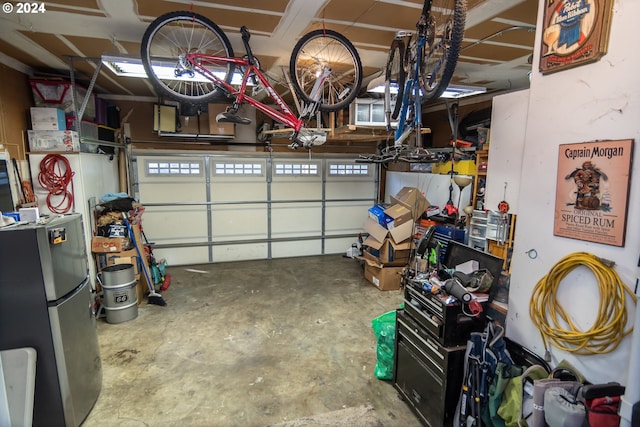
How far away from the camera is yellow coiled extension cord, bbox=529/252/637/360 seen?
4.56 feet

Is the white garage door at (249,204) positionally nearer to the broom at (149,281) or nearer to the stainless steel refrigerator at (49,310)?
the broom at (149,281)

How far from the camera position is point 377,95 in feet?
13.9

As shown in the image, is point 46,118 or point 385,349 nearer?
point 385,349

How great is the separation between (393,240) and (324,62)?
2.56m

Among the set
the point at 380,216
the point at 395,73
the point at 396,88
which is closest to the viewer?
the point at 395,73

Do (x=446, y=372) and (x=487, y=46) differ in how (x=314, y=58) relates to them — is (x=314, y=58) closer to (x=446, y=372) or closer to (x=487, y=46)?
(x=487, y=46)

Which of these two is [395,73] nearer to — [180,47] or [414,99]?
[414,99]

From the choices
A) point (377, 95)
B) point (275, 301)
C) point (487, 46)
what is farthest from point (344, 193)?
point (487, 46)

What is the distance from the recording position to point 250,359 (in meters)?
2.99

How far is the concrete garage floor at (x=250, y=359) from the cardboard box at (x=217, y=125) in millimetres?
2645

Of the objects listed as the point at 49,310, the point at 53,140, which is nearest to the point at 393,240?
the point at 49,310

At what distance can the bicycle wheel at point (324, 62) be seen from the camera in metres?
2.71

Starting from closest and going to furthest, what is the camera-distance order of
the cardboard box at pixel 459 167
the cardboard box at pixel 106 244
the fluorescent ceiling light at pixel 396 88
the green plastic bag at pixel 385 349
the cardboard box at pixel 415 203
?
the green plastic bag at pixel 385 349, the fluorescent ceiling light at pixel 396 88, the cardboard box at pixel 106 244, the cardboard box at pixel 459 167, the cardboard box at pixel 415 203

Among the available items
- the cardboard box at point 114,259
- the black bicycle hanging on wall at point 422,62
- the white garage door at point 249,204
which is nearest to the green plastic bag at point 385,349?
the black bicycle hanging on wall at point 422,62
